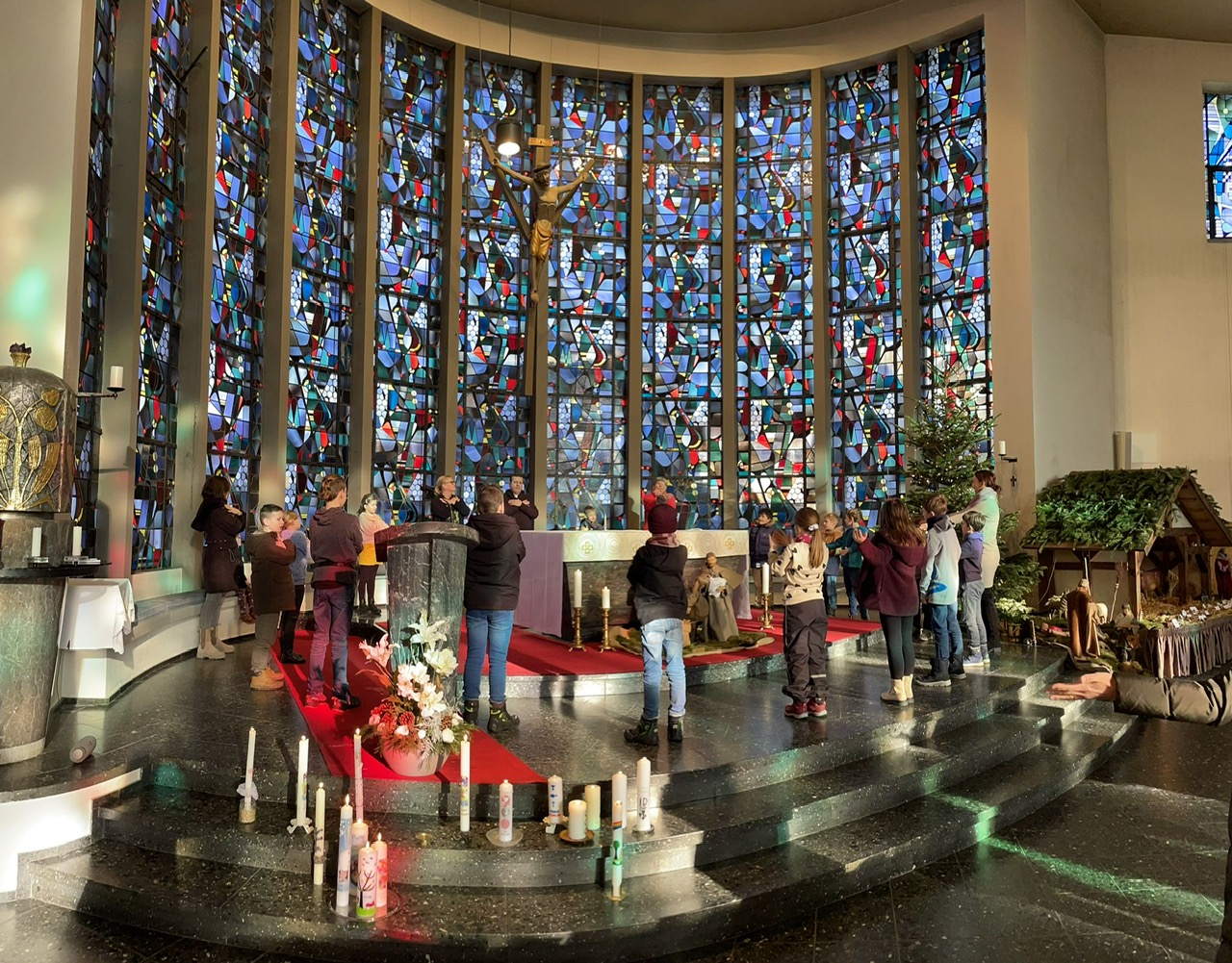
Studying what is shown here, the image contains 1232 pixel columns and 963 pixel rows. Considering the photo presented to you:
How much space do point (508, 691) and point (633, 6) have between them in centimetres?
1225

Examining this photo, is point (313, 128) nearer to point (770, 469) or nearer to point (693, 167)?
point (693, 167)

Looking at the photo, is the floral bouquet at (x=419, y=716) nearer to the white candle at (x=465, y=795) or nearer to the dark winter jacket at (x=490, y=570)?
the white candle at (x=465, y=795)

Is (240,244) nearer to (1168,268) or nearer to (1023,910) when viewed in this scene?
(1023,910)

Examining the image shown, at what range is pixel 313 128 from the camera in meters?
12.5

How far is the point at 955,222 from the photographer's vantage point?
14.0 meters

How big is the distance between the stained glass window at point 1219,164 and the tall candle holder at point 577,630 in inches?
511

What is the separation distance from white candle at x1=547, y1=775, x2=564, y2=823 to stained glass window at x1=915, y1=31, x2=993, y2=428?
1059cm

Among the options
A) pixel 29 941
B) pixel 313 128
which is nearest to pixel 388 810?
pixel 29 941

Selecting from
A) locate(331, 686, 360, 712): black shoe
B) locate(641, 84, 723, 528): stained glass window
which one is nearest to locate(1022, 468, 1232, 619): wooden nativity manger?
locate(641, 84, 723, 528): stained glass window

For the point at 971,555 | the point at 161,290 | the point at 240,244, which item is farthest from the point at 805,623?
the point at 240,244

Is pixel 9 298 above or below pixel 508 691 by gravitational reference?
above

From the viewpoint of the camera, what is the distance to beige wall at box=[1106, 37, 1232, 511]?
14.4m

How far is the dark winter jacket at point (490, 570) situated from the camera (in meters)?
5.65

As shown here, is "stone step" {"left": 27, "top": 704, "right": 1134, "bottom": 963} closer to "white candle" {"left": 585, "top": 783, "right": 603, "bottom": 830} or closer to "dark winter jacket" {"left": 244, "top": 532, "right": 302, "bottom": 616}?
"white candle" {"left": 585, "top": 783, "right": 603, "bottom": 830}
